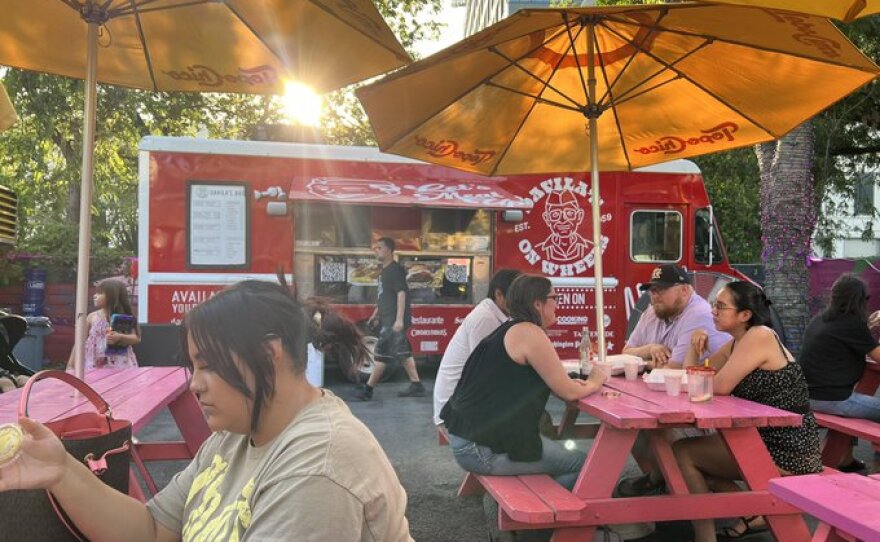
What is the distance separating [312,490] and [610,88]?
388 cm

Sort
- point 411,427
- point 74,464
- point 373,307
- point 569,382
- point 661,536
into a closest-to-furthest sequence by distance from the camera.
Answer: point 74,464
point 569,382
point 661,536
point 411,427
point 373,307

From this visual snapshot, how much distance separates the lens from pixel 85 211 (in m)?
3.04

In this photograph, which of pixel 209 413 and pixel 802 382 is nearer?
pixel 209 413

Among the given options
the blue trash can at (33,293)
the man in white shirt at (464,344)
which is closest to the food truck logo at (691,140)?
the man in white shirt at (464,344)

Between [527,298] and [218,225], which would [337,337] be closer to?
[527,298]

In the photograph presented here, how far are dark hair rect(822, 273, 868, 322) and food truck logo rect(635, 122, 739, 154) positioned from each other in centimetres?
125

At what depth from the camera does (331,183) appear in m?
7.66

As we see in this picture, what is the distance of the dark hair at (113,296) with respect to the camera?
5109mm

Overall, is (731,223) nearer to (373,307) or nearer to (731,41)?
(373,307)

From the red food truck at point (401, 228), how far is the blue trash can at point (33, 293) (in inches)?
149

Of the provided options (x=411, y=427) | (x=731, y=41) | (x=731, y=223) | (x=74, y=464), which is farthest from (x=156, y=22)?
(x=731, y=223)

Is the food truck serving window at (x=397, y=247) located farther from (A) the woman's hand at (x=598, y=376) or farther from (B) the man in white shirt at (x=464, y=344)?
(A) the woman's hand at (x=598, y=376)

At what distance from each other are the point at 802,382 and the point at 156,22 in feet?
13.6

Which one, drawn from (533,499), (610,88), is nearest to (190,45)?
(610,88)
